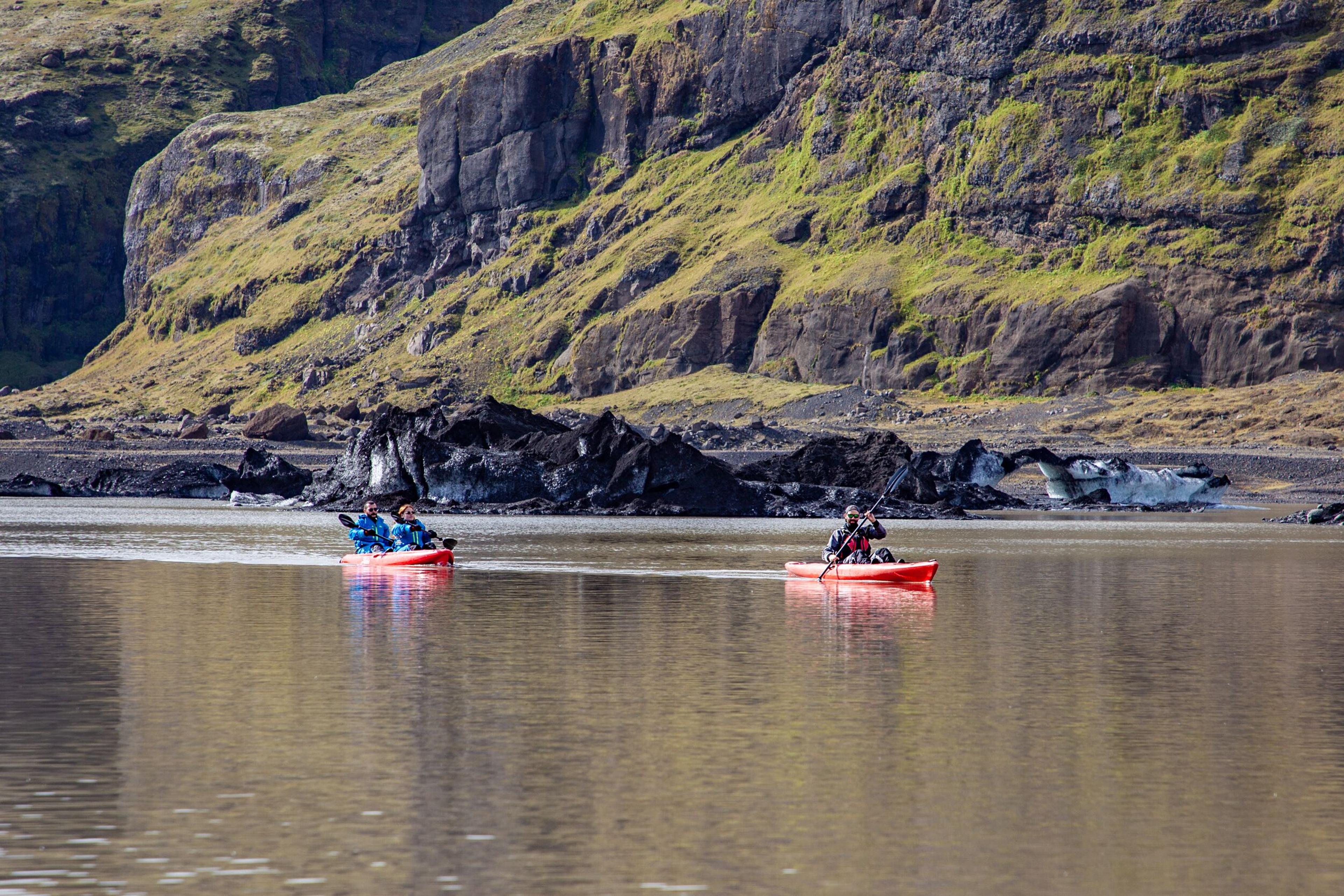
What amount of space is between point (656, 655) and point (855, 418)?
10137cm

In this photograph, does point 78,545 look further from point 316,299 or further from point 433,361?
point 316,299

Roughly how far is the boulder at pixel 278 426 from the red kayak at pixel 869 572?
87998 mm

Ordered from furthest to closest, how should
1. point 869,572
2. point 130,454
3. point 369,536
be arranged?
point 130,454
point 369,536
point 869,572

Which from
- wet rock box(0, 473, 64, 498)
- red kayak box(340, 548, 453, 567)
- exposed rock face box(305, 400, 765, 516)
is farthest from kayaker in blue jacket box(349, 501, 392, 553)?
wet rock box(0, 473, 64, 498)

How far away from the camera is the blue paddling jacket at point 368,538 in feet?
136

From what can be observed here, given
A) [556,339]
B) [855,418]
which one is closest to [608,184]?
[556,339]

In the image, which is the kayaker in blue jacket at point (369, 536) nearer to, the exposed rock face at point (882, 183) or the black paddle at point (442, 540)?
the black paddle at point (442, 540)

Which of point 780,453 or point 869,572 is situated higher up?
point 780,453

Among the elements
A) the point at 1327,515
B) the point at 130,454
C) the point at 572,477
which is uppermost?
the point at 130,454

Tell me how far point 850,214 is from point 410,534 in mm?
112429

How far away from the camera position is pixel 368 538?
41.7 m

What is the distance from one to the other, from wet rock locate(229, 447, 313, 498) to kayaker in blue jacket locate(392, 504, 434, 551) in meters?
42.0

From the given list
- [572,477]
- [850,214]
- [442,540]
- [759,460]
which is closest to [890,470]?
[572,477]

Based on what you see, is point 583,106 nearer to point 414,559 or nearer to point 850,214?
point 850,214
